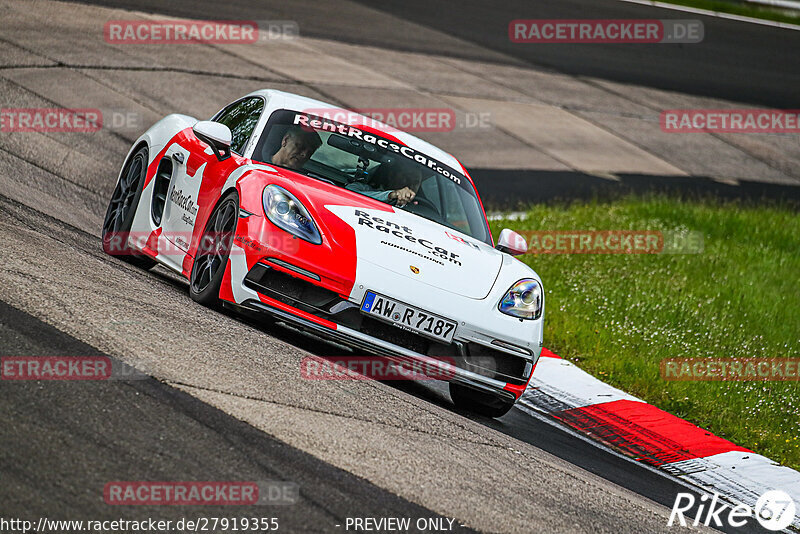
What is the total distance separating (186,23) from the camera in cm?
1684

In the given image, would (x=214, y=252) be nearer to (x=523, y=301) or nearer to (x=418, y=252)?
(x=418, y=252)

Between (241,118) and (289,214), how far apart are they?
1758mm

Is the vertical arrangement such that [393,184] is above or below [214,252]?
above

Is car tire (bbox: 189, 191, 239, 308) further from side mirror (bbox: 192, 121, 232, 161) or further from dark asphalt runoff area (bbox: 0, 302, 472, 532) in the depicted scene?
dark asphalt runoff area (bbox: 0, 302, 472, 532)

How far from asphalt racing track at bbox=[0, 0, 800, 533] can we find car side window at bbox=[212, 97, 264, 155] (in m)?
1.07

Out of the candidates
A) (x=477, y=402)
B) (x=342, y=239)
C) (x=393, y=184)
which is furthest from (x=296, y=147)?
(x=477, y=402)

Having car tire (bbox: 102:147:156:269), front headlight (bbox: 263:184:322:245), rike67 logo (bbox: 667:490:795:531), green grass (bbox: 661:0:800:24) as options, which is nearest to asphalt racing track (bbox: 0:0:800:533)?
rike67 logo (bbox: 667:490:795:531)

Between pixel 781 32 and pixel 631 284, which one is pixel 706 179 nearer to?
pixel 631 284

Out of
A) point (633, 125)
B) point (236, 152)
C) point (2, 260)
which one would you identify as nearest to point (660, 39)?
point (633, 125)

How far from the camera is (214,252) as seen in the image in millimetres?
6059

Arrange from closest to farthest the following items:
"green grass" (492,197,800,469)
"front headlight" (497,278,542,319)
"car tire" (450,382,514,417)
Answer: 1. "front headlight" (497,278,542,319)
2. "car tire" (450,382,514,417)
3. "green grass" (492,197,800,469)

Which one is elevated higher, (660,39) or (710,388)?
(660,39)

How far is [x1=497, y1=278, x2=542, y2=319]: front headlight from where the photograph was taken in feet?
19.7

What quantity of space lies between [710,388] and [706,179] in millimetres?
9246
